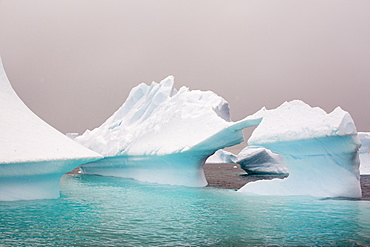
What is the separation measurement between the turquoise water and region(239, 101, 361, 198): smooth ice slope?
81cm

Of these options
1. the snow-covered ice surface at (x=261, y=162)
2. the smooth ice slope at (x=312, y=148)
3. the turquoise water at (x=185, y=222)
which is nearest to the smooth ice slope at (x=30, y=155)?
the turquoise water at (x=185, y=222)

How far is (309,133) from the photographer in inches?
377

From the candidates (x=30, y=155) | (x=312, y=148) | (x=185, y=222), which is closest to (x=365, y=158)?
(x=312, y=148)

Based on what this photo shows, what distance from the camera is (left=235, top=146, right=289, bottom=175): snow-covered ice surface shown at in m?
23.2

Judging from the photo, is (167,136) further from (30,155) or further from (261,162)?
(261,162)

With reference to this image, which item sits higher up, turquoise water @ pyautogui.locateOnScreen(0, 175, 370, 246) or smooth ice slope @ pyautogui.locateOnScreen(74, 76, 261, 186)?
smooth ice slope @ pyautogui.locateOnScreen(74, 76, 261, 186)

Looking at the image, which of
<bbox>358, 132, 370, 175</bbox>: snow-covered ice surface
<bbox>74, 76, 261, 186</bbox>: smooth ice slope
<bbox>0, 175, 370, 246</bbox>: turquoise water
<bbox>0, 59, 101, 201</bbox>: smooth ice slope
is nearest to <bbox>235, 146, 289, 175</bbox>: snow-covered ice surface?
<bbox>358, 132, 370, 175</bbox>: snow-covered ice surface

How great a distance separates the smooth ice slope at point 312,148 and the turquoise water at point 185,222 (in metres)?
0.81

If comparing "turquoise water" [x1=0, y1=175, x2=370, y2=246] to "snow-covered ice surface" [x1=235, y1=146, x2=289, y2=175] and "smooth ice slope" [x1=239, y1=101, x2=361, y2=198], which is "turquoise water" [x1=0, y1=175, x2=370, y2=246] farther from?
"snow-covered ice surface" [x1=235, y1=146, x2=289, y2=175]

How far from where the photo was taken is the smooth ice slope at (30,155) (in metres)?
8.54

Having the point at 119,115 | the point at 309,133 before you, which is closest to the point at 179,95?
the point at 119,115

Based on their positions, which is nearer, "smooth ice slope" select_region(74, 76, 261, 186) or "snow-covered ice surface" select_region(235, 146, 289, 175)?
"smooth ice slope" select_region(74, 76, 261, 186)

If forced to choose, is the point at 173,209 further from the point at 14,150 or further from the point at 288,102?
the point at 288,102

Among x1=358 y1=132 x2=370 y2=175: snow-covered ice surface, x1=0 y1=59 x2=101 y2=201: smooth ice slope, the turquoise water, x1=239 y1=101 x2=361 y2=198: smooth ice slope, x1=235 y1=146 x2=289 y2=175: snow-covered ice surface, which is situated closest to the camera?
the turquoise water
